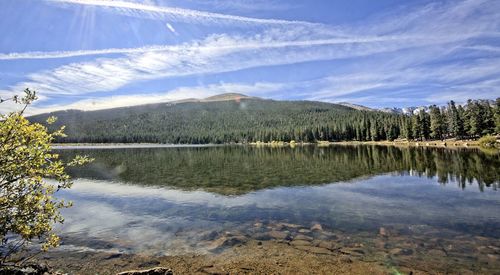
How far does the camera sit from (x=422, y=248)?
18.3 m

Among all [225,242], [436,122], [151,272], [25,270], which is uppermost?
[436,122]

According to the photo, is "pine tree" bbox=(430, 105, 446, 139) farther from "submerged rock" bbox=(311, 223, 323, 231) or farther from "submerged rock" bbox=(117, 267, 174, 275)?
"submerged rock" bbox=(117, 267, 174, 275)

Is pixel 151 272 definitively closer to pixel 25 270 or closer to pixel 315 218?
pixel 25 270

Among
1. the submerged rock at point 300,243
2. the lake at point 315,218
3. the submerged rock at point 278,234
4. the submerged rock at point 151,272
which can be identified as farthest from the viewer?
the submerged rock at point 278,234

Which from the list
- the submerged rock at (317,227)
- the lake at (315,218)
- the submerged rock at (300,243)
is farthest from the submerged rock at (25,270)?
the submerged rock at (317,227)

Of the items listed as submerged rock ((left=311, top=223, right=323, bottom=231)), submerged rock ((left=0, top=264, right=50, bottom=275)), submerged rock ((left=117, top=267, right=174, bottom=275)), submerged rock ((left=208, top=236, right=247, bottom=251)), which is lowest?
submerged rock ((left=208, top=236, right=247, bottom=251))

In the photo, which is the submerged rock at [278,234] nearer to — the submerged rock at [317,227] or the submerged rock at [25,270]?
the submerged rock at [317,227]

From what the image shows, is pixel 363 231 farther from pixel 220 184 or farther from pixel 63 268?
pixel 220 184

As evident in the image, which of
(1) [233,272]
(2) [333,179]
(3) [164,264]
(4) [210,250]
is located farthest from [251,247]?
(2) [333,179]

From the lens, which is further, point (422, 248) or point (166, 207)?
point (166, 207)

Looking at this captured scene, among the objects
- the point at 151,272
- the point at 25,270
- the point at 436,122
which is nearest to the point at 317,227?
the point at 151,272

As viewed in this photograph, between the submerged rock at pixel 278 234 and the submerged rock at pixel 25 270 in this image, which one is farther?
the submerged rock at pixel 278 234

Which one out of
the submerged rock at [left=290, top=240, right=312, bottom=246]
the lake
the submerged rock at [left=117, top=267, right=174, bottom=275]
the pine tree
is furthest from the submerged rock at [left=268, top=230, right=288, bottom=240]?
the pine tree

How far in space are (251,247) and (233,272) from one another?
151 inches
